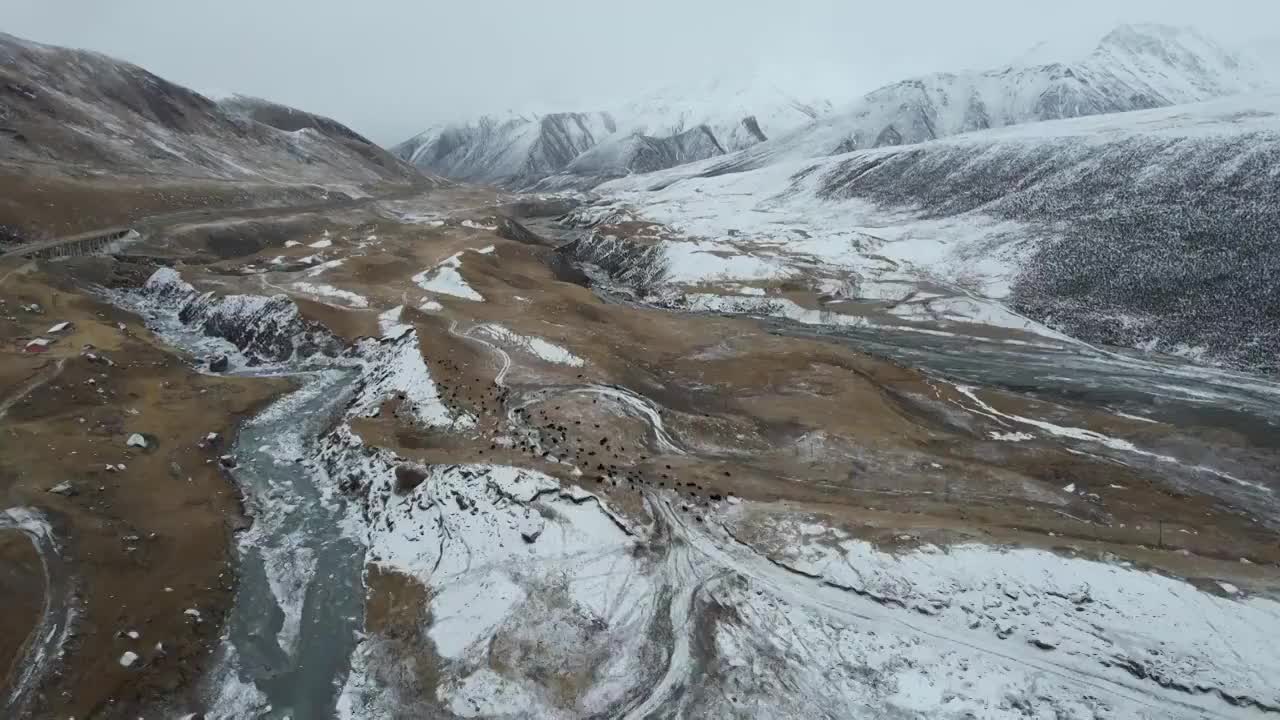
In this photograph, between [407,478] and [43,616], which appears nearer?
[43,616]

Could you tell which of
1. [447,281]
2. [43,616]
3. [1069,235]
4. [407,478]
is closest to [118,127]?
[447,281]

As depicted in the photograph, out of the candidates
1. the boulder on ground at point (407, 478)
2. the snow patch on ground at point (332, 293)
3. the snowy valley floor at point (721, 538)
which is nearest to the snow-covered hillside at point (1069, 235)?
the snowy valley floor at point (721, 538)

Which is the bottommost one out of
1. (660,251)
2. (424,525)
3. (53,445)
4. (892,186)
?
(424,525)

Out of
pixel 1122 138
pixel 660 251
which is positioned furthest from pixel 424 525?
pixel 1122 138

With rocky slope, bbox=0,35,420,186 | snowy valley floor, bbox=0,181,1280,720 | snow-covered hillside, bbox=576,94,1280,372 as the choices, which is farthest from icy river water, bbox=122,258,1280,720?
rocky slope, bbox=0,35,420,186

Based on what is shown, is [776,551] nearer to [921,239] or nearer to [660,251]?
[660,251]

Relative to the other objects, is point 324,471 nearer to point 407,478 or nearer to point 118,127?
point 407,478

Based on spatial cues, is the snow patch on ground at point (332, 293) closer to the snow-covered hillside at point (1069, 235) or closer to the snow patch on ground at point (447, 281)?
the snow patch on ground at point (447, 281)
